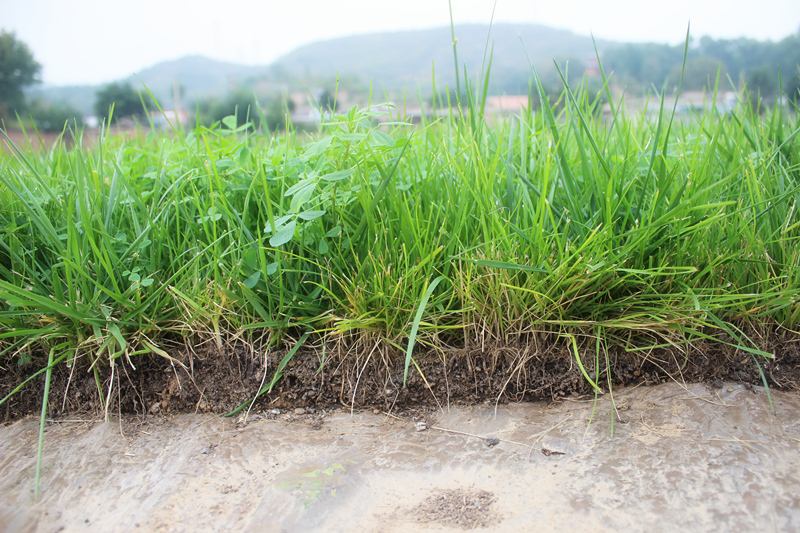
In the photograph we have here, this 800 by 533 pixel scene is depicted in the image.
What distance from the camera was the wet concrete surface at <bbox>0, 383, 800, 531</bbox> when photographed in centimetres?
89

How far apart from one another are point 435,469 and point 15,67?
3982 millimetres

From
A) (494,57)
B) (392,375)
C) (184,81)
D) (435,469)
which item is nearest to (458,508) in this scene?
(435,469)

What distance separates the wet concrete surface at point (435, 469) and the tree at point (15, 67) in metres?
3.00

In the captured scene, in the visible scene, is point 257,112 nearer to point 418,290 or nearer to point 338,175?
point 338,175

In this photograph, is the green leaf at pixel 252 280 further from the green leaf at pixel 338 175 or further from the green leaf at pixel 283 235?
the green leaf at pixel 338 175

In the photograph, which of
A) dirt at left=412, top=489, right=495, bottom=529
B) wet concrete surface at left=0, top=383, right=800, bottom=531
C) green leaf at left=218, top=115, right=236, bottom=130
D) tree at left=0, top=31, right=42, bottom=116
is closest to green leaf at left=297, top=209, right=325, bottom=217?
wet concrete surface at left=0, top=383, right=800, bottom=531

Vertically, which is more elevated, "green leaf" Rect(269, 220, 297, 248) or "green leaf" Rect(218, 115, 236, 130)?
"green leaf" Rect(218, 115, 236, 130)

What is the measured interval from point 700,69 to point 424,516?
1.72m

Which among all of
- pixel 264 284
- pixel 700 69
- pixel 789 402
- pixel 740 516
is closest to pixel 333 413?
pixel 264 284

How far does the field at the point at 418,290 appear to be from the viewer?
1135mm

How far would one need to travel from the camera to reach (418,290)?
118 centimetres

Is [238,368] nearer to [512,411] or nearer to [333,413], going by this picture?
[333,413]

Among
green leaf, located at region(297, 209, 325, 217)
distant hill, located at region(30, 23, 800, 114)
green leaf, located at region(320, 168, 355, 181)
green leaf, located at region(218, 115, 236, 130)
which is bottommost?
green leaf, located at region(297, 209, 325, 217)

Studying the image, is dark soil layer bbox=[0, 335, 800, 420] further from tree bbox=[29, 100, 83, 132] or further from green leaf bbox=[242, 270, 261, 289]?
tree bbox=[29, 100, 83, 132]
